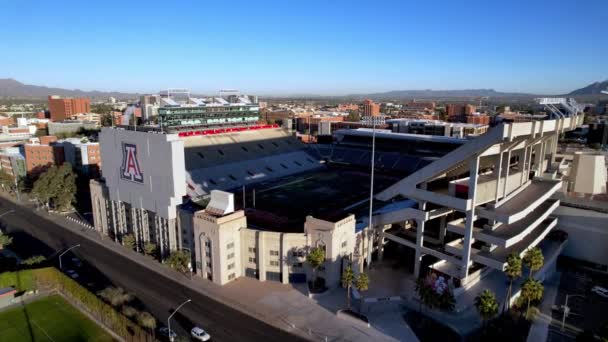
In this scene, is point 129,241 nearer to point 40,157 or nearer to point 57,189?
point 57,189

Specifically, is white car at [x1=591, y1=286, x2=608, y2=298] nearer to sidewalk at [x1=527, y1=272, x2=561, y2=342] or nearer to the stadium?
sidewalk at [x1=527, y1=272, x2=561, y2=342]

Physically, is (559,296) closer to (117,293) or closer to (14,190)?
(117,293)

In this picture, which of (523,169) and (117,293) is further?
(523,169)

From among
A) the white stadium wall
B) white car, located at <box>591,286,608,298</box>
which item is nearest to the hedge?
the white stadium wall

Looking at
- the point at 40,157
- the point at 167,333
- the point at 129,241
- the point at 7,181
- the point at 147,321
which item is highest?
the point at 40,157

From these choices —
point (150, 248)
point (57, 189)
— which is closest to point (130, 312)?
point (150, 248)

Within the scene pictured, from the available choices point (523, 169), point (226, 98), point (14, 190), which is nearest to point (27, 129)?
point (14, 190)
